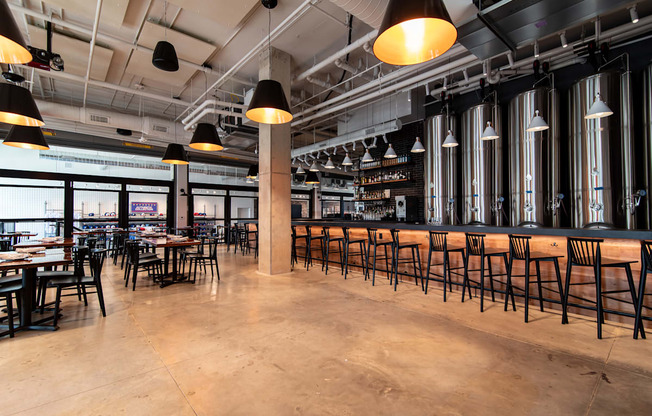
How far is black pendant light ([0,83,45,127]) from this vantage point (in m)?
3.43

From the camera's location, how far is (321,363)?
8.02 feet

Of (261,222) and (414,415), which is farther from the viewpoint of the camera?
(261,222)

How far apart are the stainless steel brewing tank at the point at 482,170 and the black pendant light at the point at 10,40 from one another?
6.89 m

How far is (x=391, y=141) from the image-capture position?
8.73 metres

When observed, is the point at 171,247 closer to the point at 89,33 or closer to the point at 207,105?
the point at 207,105

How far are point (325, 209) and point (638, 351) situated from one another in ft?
50.8

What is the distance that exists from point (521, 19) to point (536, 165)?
3135 mm

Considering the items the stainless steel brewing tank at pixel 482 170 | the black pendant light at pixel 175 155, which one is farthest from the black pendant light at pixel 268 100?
the stainless steel brewing tank at pixel 482 170

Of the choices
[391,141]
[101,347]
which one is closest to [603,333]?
[101,347]

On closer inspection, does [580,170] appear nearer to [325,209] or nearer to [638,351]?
[638,351]

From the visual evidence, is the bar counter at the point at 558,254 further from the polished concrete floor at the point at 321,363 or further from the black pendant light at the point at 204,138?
the black pendant light at the point at 204,138

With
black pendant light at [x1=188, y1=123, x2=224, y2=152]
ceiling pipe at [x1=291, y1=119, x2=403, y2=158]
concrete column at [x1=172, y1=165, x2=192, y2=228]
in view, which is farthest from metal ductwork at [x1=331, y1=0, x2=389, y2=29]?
concrete column at [x1=172, y1=165, x2=192, y2=228]

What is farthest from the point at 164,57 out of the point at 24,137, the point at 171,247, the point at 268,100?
the point at 171,247

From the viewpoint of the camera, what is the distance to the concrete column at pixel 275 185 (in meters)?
5.94
